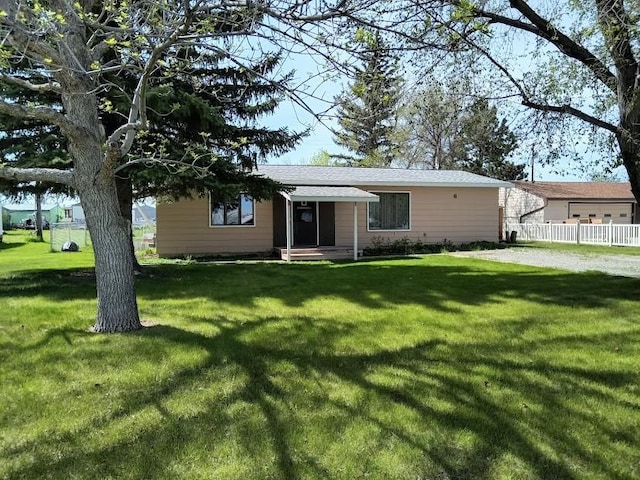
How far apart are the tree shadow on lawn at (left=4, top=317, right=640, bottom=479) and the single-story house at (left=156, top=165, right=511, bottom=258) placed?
9.84 meters

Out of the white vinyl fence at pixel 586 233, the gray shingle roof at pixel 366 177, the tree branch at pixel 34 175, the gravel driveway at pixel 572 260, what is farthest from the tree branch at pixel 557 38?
the white vinyl fence at pixel 586 233

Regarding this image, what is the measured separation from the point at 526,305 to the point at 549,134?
3586 mm

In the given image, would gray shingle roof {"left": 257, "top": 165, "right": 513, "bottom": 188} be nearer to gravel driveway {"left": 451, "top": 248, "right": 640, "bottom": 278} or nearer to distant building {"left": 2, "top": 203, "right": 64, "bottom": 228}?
gravel driveway {"left": 451, "top": 248, "right": 640, "bottom": 278}

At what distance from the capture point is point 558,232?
70.7 feet

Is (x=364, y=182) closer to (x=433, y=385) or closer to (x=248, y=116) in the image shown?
(x=248, y=116)

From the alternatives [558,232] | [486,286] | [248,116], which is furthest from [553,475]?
[558,232]

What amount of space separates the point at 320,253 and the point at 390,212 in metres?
3.93

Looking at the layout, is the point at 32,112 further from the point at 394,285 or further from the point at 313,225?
the point at 313,225

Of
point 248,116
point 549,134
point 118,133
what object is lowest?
point 118,133

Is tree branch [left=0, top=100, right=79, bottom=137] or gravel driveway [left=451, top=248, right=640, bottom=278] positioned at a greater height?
tree branch [left=0, top=100, right=79, bottom=137]

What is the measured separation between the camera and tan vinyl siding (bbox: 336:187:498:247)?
56.6ft

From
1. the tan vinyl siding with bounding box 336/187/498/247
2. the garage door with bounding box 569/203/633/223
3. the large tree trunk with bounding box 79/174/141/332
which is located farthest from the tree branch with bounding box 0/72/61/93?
the garage door with bounding box 569/203/633/223

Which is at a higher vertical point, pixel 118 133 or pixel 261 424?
pixel 118 133

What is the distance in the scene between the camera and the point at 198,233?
15703 mm
